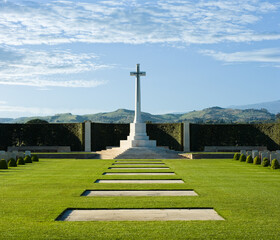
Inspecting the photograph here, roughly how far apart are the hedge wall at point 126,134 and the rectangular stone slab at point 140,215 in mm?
30655

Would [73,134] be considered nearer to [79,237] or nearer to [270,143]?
[270,143]

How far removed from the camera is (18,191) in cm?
1266

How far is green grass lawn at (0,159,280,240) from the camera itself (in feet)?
24.4

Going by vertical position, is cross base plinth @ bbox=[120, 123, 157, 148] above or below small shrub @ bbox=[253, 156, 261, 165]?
above

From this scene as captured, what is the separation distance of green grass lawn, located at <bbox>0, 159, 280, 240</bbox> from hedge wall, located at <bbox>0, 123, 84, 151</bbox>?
2371 cm

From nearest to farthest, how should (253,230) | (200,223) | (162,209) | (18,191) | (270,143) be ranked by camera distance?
(253,230), (200,223), (162,209), (18,191), (270,143)

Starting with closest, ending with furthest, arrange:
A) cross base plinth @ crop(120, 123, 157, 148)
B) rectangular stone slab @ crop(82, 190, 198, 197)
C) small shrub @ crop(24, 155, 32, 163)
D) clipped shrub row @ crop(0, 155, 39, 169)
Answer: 1. rectangular stone slab @ crop(82, 190, 198, 197)
2. clipped shrub row @ crop(0, 155, 39, 169)
3. small shrub @ crop(24, 155, 32, 163)
4. cross base plinth @ crop(120, 123, 157, 148)

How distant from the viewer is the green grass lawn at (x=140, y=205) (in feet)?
24.4

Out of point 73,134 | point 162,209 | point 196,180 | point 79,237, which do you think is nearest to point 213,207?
point 162,209

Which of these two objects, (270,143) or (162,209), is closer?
(162,209)

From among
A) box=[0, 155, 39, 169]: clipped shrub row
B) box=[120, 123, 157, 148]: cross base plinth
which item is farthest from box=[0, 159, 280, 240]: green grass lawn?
box=[120, 123, 157, 148]: cross base plinth

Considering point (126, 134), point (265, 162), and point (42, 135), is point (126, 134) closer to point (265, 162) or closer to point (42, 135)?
point (42, 135)

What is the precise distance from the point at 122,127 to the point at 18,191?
2951cm

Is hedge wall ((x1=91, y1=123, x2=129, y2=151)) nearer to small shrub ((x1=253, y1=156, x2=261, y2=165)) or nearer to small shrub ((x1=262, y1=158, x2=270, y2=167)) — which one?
small shrub ((x1=253, y1=156, x2=261, y2=165))
